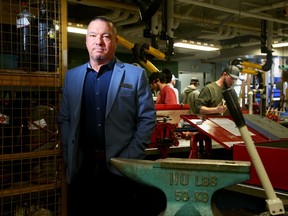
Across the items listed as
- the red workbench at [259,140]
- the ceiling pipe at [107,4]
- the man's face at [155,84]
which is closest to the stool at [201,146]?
the red workbench at [259,140]

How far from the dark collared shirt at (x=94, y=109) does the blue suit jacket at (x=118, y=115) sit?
45 millimetres

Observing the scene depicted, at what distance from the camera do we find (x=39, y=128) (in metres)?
2.25

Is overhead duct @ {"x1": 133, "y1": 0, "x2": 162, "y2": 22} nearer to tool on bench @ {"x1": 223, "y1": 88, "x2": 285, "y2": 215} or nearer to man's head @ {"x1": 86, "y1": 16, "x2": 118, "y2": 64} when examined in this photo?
man's head @ {"x1": 86, "y1": 16, "x2": 118, "y2": 64}

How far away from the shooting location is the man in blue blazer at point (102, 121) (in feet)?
6.77

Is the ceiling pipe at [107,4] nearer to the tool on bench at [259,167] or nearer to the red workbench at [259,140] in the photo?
the red workbench at [259,140]

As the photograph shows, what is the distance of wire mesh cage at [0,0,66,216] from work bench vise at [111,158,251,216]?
117 cm

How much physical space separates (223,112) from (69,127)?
6.66ft

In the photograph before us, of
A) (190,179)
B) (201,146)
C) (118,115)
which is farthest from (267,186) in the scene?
(201,146)

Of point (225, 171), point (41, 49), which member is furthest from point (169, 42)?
point (225, 171)

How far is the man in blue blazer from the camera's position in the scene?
2062 millimetres

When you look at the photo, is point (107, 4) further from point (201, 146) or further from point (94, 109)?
point (94, 109)

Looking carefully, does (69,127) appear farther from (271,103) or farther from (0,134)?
(271,103)

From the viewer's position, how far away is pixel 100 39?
207 centimetres

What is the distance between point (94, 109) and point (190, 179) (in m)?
1.03
